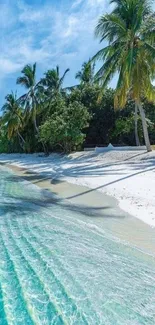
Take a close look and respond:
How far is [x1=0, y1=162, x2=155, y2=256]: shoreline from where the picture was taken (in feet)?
19.7

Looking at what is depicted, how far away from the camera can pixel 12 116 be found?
121ft

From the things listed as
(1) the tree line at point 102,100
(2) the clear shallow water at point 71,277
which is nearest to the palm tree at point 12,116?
(1) the tree line at point 102,100

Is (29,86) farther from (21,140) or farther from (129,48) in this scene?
(129,48)

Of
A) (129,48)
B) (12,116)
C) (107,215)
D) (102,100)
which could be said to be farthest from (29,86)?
(107,215)

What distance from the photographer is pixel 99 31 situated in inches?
762

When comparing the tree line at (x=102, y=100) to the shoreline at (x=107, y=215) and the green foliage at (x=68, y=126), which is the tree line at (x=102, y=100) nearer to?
the green foliage at (x=68, y=126)

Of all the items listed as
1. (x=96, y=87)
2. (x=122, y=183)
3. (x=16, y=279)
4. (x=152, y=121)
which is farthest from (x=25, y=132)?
(x=16, y=279)

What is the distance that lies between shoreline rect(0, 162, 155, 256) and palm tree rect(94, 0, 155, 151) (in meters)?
9.06

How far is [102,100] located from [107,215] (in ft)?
78.7

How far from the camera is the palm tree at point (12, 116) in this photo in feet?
119

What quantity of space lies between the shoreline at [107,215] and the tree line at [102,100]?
9.25m

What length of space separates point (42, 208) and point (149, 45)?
523 inches

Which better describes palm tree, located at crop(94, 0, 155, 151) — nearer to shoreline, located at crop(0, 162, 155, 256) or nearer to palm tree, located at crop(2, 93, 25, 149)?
shoreline, located at crop(0, 162, 155, 256)

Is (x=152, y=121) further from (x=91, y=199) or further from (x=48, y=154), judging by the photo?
(x=91, y=199)
